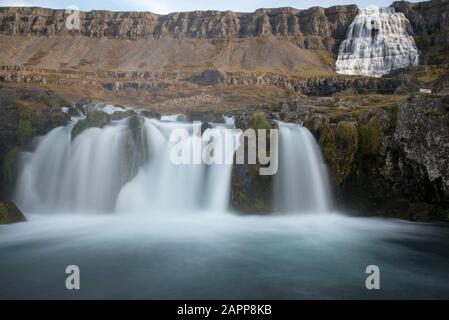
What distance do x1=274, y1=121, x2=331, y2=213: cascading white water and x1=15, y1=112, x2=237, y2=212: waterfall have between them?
10.6 ft

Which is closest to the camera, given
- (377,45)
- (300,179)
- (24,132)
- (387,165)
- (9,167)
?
(387,165)

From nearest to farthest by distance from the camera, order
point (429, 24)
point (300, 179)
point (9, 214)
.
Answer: point (9, 214) < point (300, 179) < point (429, 24)

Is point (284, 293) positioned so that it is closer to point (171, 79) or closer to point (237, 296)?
point (237, 296)

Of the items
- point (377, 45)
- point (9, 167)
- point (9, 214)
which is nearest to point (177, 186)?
point (9, 214)

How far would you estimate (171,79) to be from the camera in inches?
4779

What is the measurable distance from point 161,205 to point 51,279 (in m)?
11.8

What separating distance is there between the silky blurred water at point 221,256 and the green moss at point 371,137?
4.35 m

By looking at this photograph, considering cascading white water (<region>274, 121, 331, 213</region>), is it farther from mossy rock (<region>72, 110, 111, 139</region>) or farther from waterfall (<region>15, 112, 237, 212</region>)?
mossy rock (<region>72, 110, 111, 139</region>)

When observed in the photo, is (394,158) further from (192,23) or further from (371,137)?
(192,23)

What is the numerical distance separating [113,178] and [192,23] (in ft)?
547

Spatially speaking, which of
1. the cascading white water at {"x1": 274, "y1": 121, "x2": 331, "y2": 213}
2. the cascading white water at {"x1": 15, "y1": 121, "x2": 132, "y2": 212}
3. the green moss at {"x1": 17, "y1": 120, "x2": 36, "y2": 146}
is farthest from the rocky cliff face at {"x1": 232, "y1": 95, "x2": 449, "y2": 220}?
the green moss at {"x1": 17, "y1": 120, "x2": 36, "y2": 146}

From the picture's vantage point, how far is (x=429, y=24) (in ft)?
483
